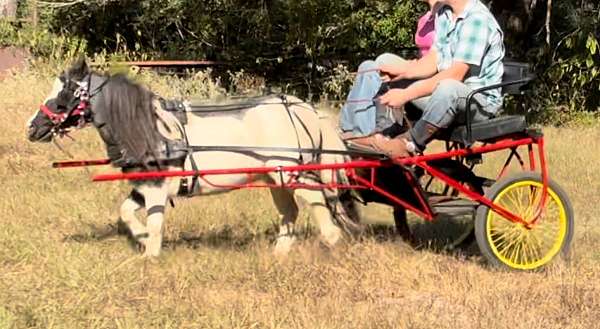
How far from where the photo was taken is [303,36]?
16781mm

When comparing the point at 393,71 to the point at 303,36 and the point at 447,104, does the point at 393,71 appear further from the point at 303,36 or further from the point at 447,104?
the point at 303,36

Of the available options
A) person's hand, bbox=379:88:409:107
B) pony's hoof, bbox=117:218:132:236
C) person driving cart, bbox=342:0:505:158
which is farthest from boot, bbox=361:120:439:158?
pony's hoof, bbox=117:218:132:236

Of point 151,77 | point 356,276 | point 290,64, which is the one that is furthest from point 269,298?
point 290,64

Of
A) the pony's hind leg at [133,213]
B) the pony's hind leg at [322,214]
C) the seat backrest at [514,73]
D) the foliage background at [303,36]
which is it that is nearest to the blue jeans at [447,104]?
the seat backrest at [514,73]

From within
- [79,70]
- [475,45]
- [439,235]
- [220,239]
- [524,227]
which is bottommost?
[439,235]

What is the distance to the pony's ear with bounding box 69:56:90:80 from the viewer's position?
560 cm

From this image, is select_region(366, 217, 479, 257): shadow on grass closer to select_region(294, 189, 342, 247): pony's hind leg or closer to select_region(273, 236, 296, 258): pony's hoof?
select_region(294, 189, 342, 247): pony's hind leg

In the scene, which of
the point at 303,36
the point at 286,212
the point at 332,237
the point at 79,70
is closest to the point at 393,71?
the point at 332,237

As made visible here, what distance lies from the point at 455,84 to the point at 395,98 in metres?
0.38

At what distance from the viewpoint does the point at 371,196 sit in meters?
6.33

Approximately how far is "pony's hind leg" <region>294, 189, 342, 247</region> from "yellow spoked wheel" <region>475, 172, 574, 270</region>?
973 millimetres

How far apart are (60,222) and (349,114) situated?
7.85ft

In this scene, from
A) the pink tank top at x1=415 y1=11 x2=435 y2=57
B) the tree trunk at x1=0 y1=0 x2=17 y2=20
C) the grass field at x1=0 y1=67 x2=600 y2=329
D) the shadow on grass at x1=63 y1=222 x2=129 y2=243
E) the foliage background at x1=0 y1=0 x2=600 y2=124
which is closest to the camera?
the grass field at x1=0 y1=67 x2=600 y2=329

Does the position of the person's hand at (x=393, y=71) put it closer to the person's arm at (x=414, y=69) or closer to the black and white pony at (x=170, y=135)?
the person's arm at (x=414, y=69)
